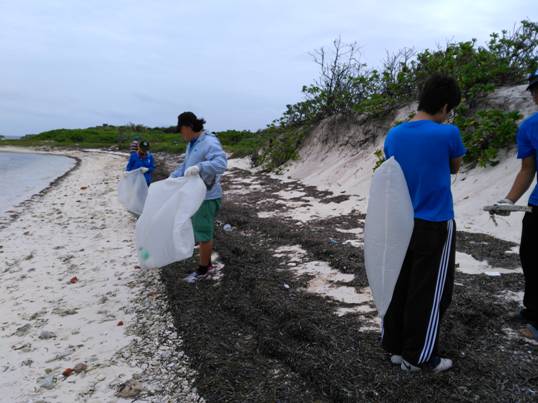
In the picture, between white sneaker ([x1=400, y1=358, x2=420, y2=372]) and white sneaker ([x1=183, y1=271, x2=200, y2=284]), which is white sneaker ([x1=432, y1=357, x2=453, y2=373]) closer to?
white sneaker ([x1=400, y1=358, x2=420, y2=372])

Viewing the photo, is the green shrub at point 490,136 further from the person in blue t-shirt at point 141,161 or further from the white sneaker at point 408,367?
the person in blue t-shirt at point 141,161

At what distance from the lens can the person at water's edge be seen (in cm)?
350

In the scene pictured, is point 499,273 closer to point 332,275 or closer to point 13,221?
point 332,275

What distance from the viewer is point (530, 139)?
2.29 m

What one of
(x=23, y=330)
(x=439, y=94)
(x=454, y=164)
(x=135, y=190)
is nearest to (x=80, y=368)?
(x=23, y=330)

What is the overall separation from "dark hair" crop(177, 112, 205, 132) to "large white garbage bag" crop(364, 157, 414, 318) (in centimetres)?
200

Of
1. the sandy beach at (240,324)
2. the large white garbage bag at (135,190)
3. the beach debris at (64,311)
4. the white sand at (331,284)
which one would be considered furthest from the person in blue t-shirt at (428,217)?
the large white garbage bag at (135,190)

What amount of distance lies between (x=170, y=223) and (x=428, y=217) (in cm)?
215

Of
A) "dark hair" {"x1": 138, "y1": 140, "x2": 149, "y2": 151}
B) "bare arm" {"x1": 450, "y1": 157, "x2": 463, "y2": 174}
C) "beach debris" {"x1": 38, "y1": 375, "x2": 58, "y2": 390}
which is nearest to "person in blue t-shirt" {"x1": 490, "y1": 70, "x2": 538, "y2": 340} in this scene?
"bare arm" {"x1": 450, "y1": 157, "x2": 463, "y2": 174}

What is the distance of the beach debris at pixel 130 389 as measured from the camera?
229cm

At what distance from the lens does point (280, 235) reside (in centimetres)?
518

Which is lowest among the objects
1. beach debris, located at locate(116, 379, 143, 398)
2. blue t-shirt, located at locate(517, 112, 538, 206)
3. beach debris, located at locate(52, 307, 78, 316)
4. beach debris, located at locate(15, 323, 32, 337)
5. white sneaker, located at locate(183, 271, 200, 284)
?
beach debris, located at locate(15, 323, 32, 337)

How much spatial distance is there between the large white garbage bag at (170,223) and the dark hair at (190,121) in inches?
18.1

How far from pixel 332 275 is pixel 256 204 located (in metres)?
4.17
